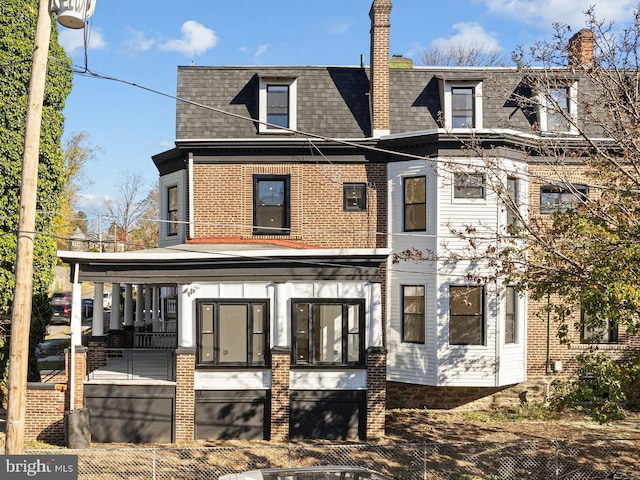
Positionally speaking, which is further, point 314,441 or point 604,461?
point 314,441

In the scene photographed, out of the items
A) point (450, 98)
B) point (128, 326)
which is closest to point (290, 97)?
point (450, 98)

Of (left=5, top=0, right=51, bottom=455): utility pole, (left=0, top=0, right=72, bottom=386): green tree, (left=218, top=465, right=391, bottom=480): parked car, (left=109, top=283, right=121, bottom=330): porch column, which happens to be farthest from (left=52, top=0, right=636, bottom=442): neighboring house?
(left=5, top=0, right=51, bottom=455): utility pole

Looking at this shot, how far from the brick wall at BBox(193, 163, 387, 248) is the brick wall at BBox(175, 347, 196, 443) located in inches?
191

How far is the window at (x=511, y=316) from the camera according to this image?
1678 centimetres

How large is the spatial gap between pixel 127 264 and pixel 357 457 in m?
7.63

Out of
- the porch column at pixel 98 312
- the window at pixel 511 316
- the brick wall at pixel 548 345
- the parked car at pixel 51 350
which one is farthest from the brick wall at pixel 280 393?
the parked car at pixel 51 350

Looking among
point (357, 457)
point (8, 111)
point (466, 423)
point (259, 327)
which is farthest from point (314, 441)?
point (8, 111)

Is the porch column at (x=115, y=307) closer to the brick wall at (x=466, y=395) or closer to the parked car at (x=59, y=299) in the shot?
the brick wall at (x=466, y=395)

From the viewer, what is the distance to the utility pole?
28.4 feet

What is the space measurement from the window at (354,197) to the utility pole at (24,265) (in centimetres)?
1050

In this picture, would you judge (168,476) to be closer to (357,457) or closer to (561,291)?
(357,457)

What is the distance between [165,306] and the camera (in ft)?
78.4

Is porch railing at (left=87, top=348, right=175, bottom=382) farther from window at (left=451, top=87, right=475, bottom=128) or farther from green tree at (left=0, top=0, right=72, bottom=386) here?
window at (left=451, top=87, right=475, bottom=128)

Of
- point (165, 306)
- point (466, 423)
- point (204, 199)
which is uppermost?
point (204, 199)
